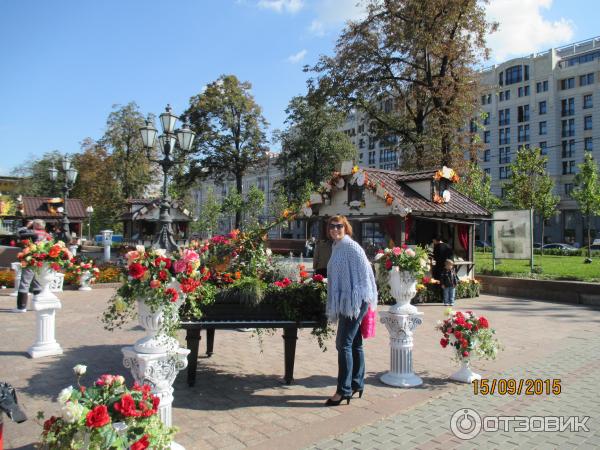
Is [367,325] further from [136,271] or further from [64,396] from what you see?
[64,396]

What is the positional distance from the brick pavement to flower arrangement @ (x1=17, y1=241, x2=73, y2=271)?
131cm

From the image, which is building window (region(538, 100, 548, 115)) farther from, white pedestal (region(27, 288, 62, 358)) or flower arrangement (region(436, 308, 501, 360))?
white pedestal (region(27, 288, 62, 358))

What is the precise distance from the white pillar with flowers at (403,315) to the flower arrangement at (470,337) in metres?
0.47

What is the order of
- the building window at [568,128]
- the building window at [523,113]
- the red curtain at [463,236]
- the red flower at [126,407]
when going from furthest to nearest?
the building window at [523,113] → the building window at [568,128] → the red curtain at [463,236] → the red flower at [126,407]

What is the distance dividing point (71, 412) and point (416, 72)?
2208 centimetres

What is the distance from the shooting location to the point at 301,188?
38.7 metres

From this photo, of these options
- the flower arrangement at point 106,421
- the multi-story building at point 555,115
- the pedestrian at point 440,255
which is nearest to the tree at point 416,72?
the pedestrian at point 440,255

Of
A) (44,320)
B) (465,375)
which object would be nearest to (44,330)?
(44,320)

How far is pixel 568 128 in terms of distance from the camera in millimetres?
61656

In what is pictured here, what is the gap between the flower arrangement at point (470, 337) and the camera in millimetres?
5707

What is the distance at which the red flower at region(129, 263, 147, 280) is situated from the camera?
388 cm

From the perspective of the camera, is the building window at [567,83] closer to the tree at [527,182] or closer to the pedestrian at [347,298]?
the tree at [527,182]

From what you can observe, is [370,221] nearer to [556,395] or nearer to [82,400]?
[556,395]
